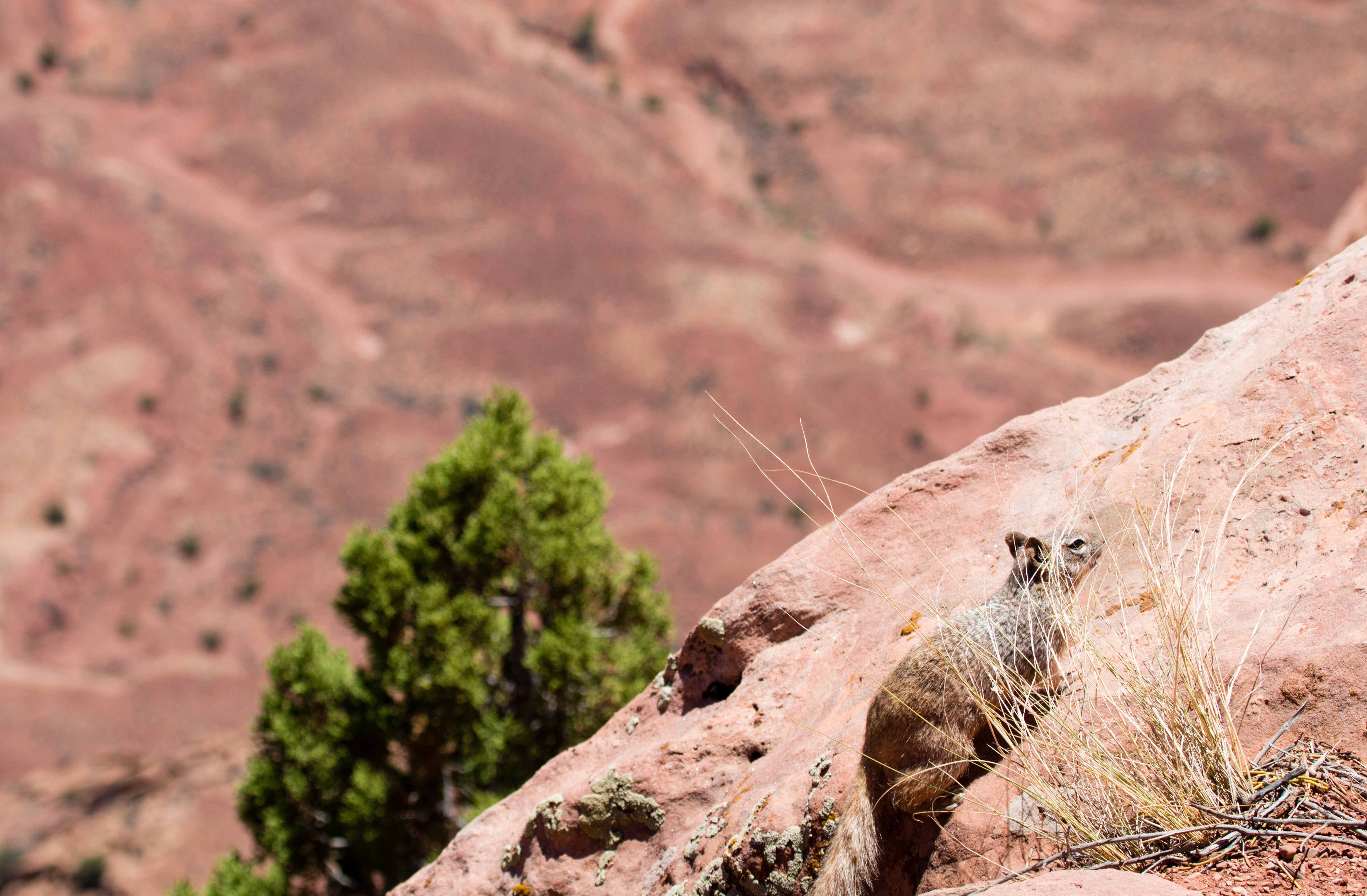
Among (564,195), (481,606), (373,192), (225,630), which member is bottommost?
(481,606)

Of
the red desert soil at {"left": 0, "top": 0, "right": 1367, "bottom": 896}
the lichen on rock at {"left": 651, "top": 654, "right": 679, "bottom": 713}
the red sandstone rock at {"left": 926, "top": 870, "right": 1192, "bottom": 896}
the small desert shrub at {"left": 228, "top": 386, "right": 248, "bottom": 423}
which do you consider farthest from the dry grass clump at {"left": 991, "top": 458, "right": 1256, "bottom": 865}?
the small desert shrub at {"left": 228, "top": 386, "right": 248, "bottom": 423}

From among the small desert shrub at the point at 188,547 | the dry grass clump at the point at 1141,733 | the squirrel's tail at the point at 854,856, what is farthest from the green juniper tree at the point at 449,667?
the small desert shrub at the point at 188,547

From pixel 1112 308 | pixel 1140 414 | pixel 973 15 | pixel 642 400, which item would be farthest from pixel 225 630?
pixel 973 15

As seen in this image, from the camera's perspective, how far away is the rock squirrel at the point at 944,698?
4.39 m

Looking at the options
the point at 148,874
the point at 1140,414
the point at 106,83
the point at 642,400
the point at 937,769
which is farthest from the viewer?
the point at 106,83

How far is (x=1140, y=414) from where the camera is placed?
5.93m

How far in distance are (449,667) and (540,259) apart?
37.6 meters

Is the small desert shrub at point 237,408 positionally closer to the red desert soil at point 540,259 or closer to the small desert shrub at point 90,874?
the red desert soil at point 540,259

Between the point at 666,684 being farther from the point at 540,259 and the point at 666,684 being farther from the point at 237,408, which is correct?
the point at 540,259

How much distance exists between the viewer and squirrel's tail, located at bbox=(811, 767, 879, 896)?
4.46 metres

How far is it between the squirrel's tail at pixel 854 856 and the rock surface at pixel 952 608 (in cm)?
23

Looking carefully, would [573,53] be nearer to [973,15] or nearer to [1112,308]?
[973,15]

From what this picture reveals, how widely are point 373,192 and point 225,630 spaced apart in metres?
25.0

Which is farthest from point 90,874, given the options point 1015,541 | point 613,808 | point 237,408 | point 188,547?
point 1015,541
